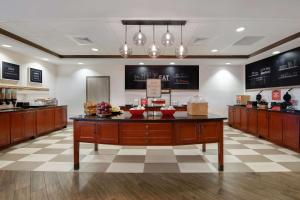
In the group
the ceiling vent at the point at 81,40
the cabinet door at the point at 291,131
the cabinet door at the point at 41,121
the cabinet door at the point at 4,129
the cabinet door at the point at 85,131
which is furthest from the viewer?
the cabinet door at the point at 41,121

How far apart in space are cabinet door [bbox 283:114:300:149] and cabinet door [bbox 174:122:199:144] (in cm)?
287

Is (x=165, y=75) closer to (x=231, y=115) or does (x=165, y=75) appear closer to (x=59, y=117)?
(x=231, y=115)

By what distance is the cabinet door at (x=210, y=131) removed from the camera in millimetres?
3537

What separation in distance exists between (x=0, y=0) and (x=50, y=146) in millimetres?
3651

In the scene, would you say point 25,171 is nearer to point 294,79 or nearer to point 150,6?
point 150,6

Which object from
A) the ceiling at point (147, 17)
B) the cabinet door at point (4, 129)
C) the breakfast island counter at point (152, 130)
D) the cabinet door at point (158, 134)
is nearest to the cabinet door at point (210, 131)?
the breakfast island counter at point (152, 130)

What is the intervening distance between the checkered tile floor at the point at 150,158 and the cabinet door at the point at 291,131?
8.1 inches

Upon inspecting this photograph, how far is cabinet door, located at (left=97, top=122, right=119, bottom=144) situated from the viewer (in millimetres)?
3480

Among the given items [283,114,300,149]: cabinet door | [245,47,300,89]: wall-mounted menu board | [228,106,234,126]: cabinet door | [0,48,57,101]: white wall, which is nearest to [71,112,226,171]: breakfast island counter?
[283,114,300,149]: cabinet door

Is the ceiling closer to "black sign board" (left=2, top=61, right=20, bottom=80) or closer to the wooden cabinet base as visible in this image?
"black sign board" (left=2, top=61, right=20, bottom=80)

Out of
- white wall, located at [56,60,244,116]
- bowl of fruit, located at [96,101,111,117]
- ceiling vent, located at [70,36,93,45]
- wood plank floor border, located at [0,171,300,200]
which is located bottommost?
wood plank floor border, located at [0,171,300,200]

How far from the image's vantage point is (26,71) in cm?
699

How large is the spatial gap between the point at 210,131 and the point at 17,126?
508 cm

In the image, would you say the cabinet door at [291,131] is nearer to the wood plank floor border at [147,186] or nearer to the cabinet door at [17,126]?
the wood plank floor border at [147,186]
